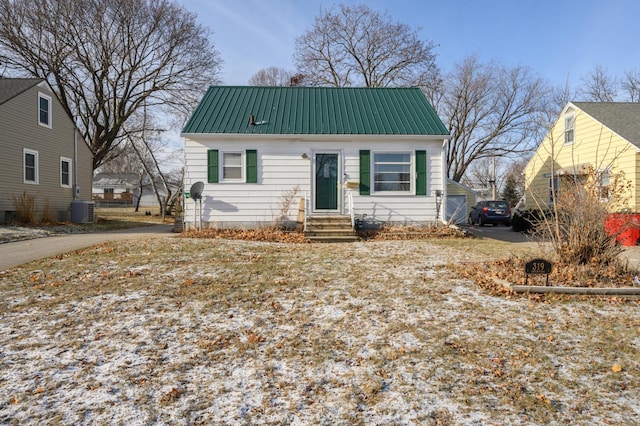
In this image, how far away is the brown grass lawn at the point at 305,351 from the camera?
2680mm

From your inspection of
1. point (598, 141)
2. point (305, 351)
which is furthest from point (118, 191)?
point (305, 351)

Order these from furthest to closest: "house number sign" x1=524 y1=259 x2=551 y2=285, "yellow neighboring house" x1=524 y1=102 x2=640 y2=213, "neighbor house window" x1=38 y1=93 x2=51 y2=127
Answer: "neighbor house window" x1=38 y1=93 x2=51 y2=127, "yellow neighboring house" x1=524 y1=102 x2=640 y2=213, "house number sign" x1=524 y1=259 x2=551 y2=285

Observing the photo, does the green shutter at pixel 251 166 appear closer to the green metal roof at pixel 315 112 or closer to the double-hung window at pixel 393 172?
the green metal roof at pixel 315 112

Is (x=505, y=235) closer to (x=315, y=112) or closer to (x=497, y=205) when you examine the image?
(x=497, y=205)

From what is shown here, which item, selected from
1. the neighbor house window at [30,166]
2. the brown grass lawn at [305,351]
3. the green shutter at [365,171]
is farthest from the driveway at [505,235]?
the neighbor house window at [30,166]

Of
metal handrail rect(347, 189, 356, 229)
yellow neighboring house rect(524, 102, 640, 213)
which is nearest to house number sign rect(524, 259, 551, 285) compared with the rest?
Result: metal handrail rect(347, 189, 356, 229)

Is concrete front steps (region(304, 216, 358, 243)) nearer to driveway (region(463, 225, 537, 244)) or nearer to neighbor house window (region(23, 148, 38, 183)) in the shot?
driveway (region(463, 225, 537, 244))

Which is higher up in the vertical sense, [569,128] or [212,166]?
[569,128]

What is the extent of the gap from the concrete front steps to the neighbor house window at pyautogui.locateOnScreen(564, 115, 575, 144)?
37.7ft

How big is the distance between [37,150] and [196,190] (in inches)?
393

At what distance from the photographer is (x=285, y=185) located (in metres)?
12.0

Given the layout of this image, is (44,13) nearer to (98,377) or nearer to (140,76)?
(140,76)

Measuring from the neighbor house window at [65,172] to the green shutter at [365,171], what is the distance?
14.7m

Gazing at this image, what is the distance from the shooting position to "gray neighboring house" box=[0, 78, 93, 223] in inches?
587
